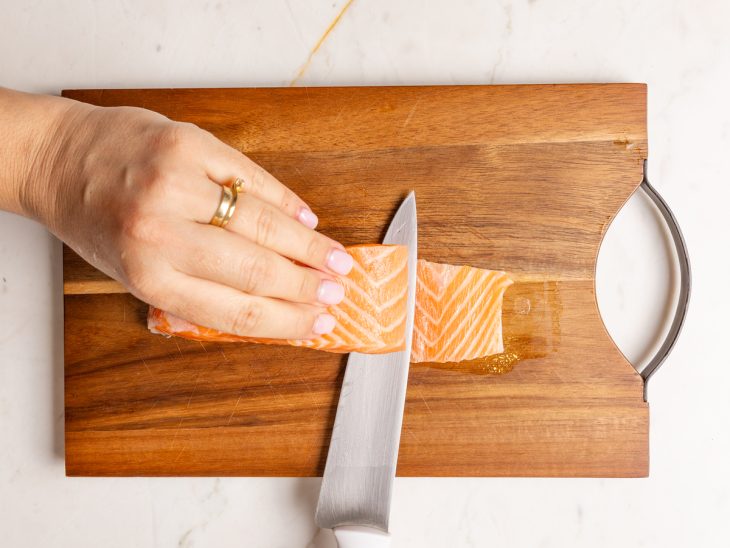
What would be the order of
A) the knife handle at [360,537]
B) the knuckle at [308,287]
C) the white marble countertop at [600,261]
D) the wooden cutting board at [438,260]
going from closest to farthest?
the knuckle at [308,287]
the knife handle at [360,537]
the wooden cutting board at [438,260]
the white marble countertop at [600,261]

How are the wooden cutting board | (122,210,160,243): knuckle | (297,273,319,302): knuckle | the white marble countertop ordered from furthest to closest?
the white marble countertop
the wooden cutting board
(297,273,319,302): knuckle
(122,210,160,243): knuckle

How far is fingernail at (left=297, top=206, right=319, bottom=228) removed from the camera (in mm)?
1540

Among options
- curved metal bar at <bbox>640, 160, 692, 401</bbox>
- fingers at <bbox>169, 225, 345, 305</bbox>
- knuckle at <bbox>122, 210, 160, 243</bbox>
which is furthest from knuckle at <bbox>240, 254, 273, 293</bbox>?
curved metal bar at <bbox>640, 160, 692, 401</bbox>

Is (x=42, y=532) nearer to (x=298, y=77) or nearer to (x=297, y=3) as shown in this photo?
(x=298, y=77)

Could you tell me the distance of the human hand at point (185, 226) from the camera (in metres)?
1.38

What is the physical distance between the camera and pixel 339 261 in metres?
1.53

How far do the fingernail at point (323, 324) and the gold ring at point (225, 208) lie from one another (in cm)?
34

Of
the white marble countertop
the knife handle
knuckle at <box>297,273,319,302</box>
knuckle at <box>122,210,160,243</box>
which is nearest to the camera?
knuckle at <box>122,210,160,243</box>

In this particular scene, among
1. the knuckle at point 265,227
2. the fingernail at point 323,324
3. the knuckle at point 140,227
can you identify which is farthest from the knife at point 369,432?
the knuckle at point 140,227

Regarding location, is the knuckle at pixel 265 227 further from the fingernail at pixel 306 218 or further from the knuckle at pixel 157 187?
the knuckle at pixel 157 187

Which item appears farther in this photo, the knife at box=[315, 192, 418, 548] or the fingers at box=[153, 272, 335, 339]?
the knife at box=[315, 192, 418, 548]

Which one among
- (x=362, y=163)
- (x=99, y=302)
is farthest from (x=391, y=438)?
(x=99, y=302)

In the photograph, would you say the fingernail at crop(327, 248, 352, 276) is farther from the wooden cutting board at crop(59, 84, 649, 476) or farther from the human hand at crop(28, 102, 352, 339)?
the wooden cutting board at crop(59, 84, 649, 476)

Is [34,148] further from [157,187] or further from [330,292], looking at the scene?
[330,292]
